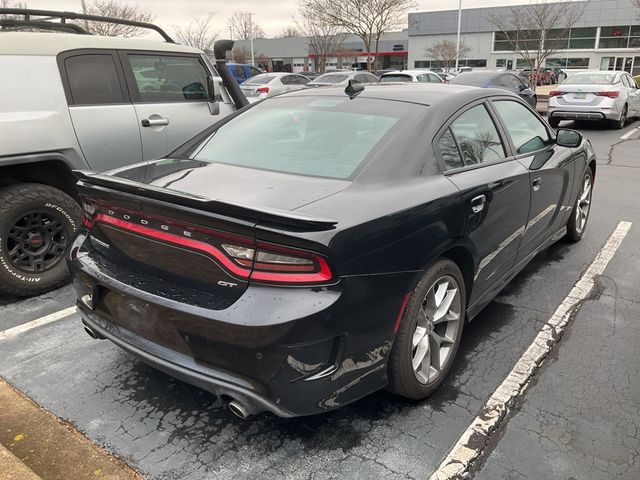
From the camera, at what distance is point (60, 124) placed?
405cm

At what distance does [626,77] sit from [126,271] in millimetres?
15953

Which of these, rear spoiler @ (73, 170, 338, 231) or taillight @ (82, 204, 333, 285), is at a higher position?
rear spoiler @ (73, 170, 338, 231)

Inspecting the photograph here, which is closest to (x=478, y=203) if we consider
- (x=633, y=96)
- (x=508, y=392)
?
(x=508, y=392)

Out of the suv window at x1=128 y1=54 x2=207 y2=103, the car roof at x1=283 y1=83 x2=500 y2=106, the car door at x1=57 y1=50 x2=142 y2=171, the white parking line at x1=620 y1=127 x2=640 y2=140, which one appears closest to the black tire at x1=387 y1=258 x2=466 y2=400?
the car roof at x1=283 y1=83 x2=500 y2=106

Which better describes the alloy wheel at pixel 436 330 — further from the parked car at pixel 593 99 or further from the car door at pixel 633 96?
the car door at pixel 633 96

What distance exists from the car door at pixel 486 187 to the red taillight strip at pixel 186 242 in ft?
4.31

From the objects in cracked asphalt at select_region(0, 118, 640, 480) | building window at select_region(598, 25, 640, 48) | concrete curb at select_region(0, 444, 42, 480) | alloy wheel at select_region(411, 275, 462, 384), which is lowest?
cracked asphalt at select_region(0, 118, 640, 480)

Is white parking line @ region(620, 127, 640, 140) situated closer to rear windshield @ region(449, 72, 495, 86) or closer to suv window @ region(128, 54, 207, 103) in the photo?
rear windshield @ region(449, 72, 495, 86)

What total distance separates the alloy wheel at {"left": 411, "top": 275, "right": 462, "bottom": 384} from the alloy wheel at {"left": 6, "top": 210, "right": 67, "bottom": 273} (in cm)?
301

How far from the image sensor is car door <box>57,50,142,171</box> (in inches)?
165

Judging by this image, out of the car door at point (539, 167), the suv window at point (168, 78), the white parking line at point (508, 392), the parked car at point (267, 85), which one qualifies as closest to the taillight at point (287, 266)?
the white parking line at point (508, 392)

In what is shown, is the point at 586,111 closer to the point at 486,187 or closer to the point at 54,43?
the point at 486,187

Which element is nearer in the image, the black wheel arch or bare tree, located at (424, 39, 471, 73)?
the black wheel arch

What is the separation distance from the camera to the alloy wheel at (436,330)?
8.64 ft
